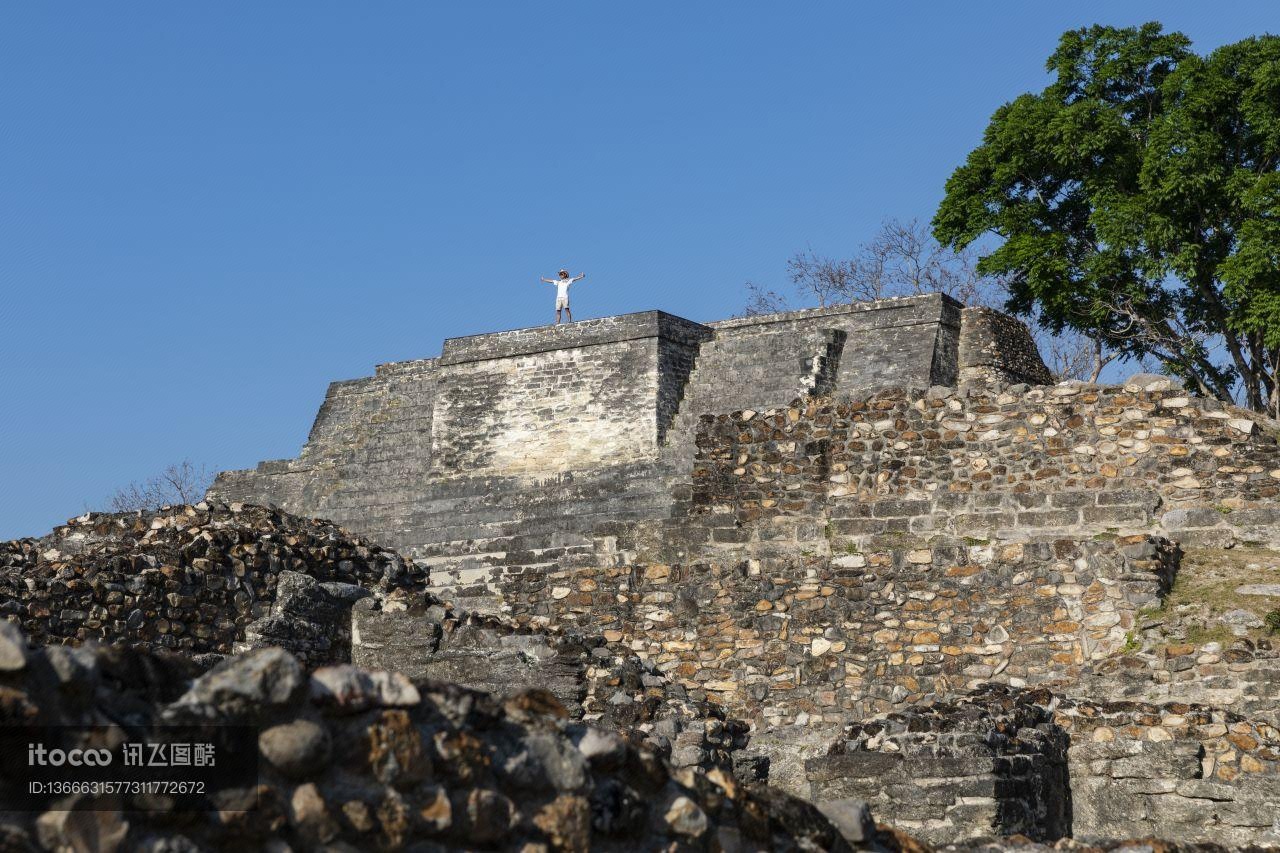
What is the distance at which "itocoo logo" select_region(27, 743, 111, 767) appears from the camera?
3615 mm

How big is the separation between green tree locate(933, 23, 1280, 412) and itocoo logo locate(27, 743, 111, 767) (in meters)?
22.4

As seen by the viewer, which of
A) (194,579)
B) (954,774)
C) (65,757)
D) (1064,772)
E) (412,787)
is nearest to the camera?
(65,757)

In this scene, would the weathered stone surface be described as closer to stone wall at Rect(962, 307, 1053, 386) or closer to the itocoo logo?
the itocoo logo

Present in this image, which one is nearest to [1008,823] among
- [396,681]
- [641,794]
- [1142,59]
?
[641,794]

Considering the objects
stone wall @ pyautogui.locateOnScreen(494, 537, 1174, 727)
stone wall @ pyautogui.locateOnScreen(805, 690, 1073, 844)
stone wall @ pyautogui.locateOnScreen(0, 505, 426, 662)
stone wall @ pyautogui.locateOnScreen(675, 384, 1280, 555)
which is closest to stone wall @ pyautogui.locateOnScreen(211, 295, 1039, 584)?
stone wall @ pyautogui.locateOnScreen(675, 384, 1280, 555)

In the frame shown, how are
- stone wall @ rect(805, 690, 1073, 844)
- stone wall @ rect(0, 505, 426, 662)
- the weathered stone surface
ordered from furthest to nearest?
stone wall @ rect(0, 505, 426, 662) → stone wall @ rect(805, 690, 1073, 844) → the weathered stone surface

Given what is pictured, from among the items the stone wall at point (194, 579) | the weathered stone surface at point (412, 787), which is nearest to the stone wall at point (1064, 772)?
the weathered stone surface at point (412, 787)

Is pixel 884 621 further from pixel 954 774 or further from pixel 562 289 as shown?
pixel 562 289

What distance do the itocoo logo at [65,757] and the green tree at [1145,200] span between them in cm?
2241

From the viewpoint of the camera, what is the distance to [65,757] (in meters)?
3.67

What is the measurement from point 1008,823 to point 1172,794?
1.12 m

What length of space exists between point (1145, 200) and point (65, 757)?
23.8m

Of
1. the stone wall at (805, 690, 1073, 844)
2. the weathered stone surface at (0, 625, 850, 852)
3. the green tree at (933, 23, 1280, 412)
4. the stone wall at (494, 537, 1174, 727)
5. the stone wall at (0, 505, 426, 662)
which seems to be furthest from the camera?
the green tree at (933, 23, 1280, 412)

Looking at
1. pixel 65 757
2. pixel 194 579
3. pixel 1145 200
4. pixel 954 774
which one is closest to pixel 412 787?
pixel 65 757
